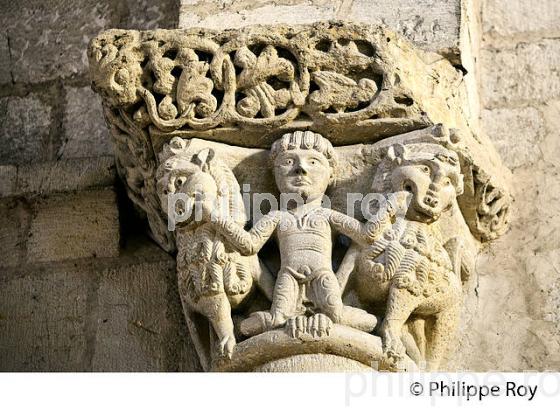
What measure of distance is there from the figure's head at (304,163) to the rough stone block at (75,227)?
23.5 inches

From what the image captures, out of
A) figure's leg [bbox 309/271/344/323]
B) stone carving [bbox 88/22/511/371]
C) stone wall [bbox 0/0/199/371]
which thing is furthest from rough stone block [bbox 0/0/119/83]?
figure's leg [bbox 309/271/344/323]

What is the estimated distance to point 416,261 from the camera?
3.36 meters

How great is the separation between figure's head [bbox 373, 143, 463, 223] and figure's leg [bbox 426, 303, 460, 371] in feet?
0.69

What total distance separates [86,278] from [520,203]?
1.03 metres

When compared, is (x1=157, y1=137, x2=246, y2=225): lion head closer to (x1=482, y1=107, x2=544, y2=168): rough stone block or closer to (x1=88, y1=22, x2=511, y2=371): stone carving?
(x1=88, y1=22, x2=511, y2=371): stone carving

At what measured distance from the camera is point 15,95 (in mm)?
4328

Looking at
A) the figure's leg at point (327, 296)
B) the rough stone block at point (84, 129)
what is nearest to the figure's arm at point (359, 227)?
the figure's leg at point (327, 296)

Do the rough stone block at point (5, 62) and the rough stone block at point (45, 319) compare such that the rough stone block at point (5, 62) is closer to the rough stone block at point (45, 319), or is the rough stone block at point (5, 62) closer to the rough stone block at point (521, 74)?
the rough stone block at point (45, 319)

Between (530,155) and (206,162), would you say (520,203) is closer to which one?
(530,155)

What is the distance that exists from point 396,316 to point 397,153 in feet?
1.17

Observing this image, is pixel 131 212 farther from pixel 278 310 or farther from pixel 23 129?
pixel 278 310

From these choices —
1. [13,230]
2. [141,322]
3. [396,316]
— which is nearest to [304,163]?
[396,316]
